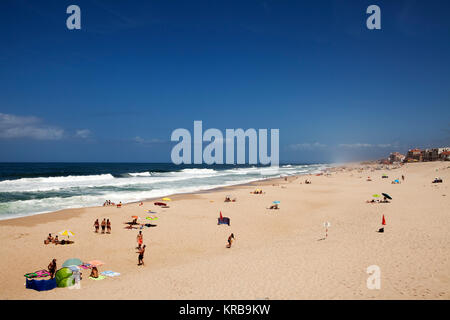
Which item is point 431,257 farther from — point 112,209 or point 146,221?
point 112,209

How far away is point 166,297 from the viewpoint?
340 inches

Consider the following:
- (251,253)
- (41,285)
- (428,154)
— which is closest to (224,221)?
(251,253)

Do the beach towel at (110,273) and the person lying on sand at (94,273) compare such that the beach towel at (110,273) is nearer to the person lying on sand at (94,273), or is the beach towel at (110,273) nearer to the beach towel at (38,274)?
the person lying on sand at (94,273)

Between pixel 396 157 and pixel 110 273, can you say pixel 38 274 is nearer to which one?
pixel 110 273

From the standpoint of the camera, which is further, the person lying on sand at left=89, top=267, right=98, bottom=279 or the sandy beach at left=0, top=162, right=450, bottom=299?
the person lying on sand at left=89, top=267, right=98, bottom=279

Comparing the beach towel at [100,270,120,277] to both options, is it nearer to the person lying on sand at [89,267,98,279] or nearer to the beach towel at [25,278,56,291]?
the person lying on sand at [89,267,98,279]

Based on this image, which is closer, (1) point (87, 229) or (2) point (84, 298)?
(2) point (84, 298)

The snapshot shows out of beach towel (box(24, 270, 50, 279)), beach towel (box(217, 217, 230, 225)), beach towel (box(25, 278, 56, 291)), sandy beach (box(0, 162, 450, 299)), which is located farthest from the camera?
beach towel (box(217, 217, 230, 225))

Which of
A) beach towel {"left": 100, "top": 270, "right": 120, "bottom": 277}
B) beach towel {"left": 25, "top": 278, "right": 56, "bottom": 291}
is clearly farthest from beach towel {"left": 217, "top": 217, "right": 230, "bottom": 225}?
beach towel {"left": 25, "top": 278, "right": 56, "bottom": 291}

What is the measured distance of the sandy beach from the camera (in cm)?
911

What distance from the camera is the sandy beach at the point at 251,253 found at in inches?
359
